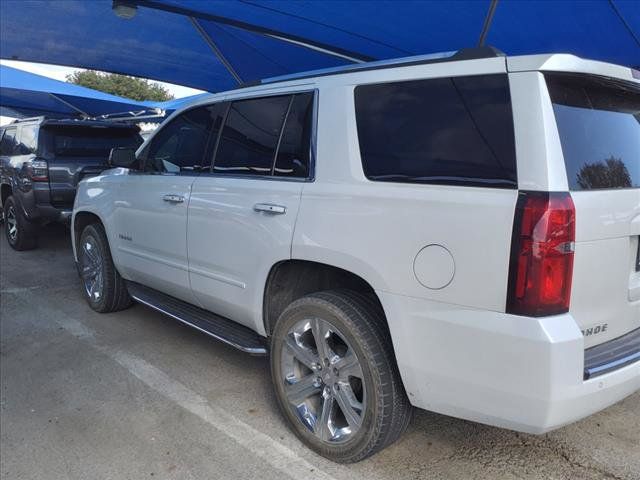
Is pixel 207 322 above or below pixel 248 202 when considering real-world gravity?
below

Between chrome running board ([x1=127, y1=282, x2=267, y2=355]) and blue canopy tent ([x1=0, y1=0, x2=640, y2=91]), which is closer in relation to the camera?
chrome running board ([x1=127, y1=282, x2=267, y2=355])

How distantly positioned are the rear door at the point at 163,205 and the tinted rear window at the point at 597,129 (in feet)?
7.74

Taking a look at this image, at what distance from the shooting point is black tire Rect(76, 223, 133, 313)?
4906mm

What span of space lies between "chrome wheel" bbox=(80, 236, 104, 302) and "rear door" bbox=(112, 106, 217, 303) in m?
0.54

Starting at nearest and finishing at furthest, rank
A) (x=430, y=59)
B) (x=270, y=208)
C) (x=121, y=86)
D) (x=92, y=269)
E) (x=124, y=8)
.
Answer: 1. (x=430, y=59)
2. (x=270, y=208)
3. (x=92, y=269)
4. (x=124, y=8)
5. (x=121, y=86)

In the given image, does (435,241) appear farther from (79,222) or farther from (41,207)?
(41,207)

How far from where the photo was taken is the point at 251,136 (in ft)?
11.0

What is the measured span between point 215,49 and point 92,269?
14.0 ft

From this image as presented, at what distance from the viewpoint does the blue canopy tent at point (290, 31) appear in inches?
188

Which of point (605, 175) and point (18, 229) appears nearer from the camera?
point (605, 175)

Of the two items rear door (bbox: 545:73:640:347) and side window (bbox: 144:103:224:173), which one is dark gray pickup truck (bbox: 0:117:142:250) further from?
rear door (bbox: 545:73:640:347)

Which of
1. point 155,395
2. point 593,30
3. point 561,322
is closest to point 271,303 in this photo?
point 155,395

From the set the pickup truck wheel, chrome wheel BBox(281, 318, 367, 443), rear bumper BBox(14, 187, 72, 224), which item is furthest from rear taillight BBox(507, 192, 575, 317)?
rear bumper BBox(14, 187, 72, 224)

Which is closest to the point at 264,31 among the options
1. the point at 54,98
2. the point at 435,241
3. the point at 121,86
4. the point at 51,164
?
the point at 51,164
